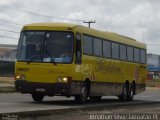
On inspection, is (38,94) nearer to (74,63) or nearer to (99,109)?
(74,63)

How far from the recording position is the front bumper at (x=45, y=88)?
23312 mm

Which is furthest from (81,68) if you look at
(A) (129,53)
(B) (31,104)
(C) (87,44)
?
(A) (129,53)

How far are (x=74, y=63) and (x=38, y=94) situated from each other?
95.7 inches

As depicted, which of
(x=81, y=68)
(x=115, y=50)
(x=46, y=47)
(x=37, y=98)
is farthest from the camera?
(x=115, y=50)

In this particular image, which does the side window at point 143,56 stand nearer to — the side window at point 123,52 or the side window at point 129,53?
the side window at point 129,53

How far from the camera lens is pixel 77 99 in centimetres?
2522

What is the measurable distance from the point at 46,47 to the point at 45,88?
165cm

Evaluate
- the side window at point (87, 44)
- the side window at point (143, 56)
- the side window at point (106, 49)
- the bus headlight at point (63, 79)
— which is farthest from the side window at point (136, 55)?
the bus headlight at point (63, 79)

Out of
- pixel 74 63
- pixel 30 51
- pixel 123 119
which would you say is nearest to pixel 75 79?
pixel 74 63

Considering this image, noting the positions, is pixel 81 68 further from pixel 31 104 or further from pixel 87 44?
pixel 31 104

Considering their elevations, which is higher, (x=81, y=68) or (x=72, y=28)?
(x=72, y=28)

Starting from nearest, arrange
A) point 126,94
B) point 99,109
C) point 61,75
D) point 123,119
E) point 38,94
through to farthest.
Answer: point 123,119, point 99,109, point 61,75, point 38,94, point 126,94

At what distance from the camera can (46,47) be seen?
928 inches

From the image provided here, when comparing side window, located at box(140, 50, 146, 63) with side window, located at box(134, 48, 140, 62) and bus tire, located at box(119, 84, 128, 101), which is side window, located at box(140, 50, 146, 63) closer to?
side window, located at box(134, 48, 140, 62)
